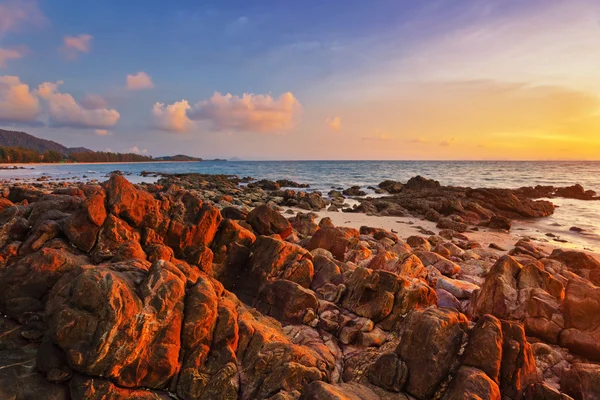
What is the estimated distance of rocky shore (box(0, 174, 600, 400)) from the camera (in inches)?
235

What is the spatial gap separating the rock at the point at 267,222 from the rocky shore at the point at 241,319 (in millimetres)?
2861

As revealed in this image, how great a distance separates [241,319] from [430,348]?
437cm

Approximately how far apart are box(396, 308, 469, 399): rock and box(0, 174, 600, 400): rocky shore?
0.03m

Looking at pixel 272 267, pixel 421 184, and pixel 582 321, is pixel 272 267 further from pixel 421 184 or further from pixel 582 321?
pixel 421 184

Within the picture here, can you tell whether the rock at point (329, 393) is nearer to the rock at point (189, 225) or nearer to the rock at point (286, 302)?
the rock at point (286, 302)

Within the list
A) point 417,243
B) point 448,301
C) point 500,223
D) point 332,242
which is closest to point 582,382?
point 448,301

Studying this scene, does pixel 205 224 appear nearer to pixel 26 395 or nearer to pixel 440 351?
pixel 26 395

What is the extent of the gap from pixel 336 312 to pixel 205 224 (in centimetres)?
567

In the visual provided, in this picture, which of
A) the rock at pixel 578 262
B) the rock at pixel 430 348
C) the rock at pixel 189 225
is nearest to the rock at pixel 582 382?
the rock at pixel 430 348

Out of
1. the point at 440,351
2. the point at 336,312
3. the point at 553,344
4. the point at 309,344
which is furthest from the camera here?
the point at 336,312

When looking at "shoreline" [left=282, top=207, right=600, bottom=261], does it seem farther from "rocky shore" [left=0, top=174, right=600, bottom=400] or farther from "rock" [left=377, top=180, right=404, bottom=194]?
"rock" [left=377, top=180, right=404, bottom=194]

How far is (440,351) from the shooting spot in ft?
21.4

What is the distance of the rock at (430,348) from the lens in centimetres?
636

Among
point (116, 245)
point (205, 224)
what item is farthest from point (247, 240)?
point (116, 245)
